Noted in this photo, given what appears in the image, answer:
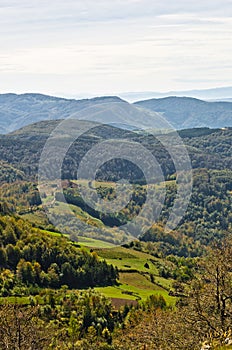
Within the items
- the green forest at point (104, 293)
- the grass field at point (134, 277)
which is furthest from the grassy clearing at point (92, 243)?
the grass field at point (134, 277)

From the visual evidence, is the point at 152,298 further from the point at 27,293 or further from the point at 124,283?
the point at 124,283

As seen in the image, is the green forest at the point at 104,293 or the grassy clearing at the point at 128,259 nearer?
the green forest at the point at 104,293

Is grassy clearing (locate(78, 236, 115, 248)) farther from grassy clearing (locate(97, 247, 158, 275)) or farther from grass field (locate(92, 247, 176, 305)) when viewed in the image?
grassy clearing (locate(97, 247, 158, 275))

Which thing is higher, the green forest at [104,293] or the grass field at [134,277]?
the green forest at [104,293]

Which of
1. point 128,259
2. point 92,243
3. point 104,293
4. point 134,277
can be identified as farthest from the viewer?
point 128,259

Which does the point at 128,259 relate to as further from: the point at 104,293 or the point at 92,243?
the point at 104,293

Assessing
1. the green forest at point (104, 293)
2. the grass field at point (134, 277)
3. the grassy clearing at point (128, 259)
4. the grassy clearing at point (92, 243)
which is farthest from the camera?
the grassy clearing at point (92, 243)

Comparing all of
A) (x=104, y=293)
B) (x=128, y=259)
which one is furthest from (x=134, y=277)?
(x=104, y=293)

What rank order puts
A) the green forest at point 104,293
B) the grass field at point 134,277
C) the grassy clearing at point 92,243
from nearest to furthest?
the green forest at point 104,293
the grass field at point 134,277
the grassy clearing at point 92,243

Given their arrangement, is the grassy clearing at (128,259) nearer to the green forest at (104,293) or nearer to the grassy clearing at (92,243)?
the green forest at (104,293)

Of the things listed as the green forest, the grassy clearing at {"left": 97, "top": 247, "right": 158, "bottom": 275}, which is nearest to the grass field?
the grassy clearing at {"left": 97, "top": 247, "right": 158, "bottom": 275}

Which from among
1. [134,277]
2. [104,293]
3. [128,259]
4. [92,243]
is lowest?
[128,259]

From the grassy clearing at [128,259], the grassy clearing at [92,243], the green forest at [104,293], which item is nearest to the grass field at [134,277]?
the grassy clearing at [128,259]
